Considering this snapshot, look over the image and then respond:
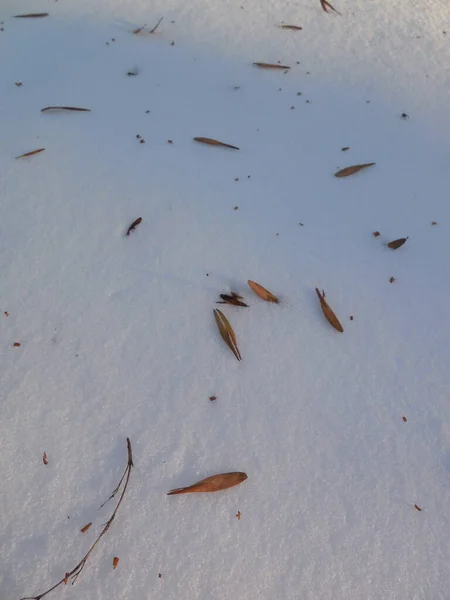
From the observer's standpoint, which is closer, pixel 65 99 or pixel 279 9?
pixel 65 99

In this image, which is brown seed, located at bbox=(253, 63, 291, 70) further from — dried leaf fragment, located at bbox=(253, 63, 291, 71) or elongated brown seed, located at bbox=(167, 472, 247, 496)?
elongated brown seed, located at bbox=(167, 472, 247, 496)

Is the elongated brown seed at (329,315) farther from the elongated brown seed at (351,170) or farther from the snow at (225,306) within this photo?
the elongated brown seed at (351,170)

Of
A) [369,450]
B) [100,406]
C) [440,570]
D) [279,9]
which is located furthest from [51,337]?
[279,9]

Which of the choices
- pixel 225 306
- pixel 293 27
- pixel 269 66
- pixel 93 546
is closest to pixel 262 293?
pixel 225 306

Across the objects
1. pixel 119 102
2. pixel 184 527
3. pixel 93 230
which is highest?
pixel 119 102

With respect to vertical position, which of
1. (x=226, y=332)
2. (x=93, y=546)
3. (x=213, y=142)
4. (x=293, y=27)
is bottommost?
(x=93, y=546)

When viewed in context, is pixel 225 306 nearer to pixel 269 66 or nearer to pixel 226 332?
pixel 226 332

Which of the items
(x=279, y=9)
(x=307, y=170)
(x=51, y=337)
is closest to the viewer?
(x=51, y=337)

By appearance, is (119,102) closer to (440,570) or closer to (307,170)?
(307,170)
